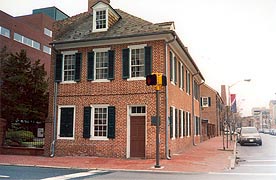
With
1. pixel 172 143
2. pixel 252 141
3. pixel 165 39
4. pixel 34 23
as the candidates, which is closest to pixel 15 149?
Result: pixel 172 143

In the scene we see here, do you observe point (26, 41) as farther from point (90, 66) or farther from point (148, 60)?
point (148, 60)

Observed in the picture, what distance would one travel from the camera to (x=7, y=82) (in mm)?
25984

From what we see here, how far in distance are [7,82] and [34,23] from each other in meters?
27.7

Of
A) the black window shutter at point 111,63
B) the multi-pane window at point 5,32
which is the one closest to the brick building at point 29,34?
the multi-pane window at point 5,32

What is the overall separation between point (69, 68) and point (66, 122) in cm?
298

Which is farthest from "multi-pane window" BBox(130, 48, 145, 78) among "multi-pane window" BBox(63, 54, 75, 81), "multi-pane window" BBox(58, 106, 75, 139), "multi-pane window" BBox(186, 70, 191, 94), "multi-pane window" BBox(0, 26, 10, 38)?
"multi-pane window" BBox(0, 26, 10, 38)

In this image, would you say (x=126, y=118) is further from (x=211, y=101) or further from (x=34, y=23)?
(x=34, y=23)

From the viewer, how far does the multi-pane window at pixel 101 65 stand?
16188mm

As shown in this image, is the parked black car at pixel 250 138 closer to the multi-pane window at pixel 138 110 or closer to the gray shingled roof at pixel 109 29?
the multi-pane window at pixel 138 110

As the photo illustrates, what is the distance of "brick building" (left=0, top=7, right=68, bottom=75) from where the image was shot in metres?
39.1

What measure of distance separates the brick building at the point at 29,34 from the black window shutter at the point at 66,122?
2117 centimetres

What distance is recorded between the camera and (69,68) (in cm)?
1705

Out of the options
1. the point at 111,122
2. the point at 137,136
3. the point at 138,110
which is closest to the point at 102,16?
the point at 138,110

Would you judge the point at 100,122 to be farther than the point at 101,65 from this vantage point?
No
